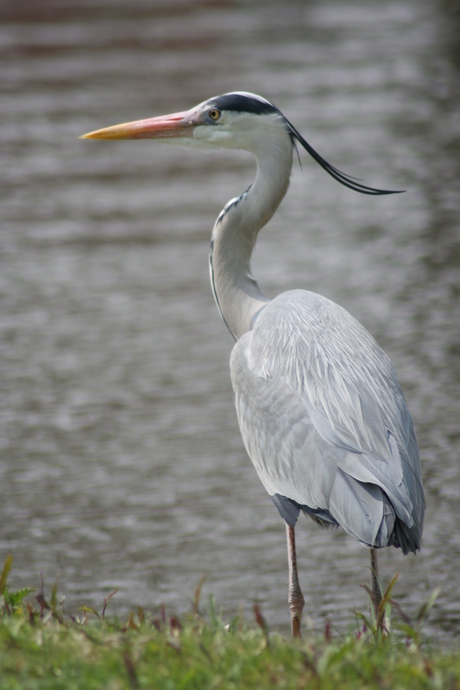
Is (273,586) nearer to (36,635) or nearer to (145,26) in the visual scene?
(36,635)

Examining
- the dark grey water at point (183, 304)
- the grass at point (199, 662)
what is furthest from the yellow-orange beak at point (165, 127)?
the grass at point (199, 662)

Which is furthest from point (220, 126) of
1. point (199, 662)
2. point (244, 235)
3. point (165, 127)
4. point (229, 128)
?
point (199, 662)

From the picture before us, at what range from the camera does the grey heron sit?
3.84m

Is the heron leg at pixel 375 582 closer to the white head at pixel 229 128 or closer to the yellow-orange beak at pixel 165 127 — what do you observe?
the white head at pixel 229 128

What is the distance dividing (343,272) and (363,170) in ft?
9.79

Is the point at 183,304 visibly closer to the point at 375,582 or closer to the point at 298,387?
the point at 298,387

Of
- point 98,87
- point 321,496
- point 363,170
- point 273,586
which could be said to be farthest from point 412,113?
point 321,496

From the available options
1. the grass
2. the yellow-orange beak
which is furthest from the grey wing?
the yellow-orange beak

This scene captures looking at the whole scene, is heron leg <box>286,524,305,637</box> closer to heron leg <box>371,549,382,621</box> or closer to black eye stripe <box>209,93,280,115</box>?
heron leg <box>371,549,382,621</box>

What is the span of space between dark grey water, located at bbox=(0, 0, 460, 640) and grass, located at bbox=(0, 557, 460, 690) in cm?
184

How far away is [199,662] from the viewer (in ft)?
9.50

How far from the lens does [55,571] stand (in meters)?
5.41

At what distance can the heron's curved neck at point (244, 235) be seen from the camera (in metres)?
5.07

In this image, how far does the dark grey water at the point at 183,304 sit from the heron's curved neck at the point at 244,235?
4.39 feet
